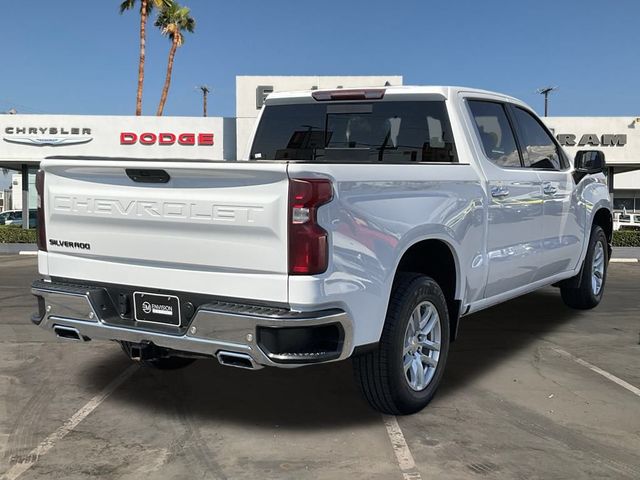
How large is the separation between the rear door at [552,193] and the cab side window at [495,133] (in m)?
0.18

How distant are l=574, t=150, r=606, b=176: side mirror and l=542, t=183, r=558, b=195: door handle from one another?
0.60 metres

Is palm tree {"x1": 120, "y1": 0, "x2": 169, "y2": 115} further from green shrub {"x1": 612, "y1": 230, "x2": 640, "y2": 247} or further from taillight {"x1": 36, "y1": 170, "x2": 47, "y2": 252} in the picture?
taillight {"x1": 36, "y1": 170, "x2": 47, "y2": 252}

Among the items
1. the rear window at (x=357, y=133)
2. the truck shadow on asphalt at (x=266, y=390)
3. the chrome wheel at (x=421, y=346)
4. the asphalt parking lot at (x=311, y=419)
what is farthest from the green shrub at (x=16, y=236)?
the chrome wheel at (x=421, y=346)

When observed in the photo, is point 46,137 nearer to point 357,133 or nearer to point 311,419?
point 357,133

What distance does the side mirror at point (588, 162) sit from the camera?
607 centimetres

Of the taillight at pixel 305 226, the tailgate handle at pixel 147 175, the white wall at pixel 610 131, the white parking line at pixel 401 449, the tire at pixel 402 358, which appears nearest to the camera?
the taillight at pixel 305 226

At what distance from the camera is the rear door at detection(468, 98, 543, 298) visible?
4.71m

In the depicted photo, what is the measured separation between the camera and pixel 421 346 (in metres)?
4.10

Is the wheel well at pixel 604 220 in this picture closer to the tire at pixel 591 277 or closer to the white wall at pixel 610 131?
the tire at pixel 591 277

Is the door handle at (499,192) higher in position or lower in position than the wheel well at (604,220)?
higher

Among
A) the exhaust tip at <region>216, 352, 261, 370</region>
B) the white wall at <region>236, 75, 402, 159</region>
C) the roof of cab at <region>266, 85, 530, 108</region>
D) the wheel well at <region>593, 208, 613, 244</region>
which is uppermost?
the white wall at <region>236, 75, 402, 159</region>

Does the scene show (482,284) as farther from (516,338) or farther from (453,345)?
(516,338)

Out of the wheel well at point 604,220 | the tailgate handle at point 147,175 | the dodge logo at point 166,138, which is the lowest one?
the wheel well at point 604,220

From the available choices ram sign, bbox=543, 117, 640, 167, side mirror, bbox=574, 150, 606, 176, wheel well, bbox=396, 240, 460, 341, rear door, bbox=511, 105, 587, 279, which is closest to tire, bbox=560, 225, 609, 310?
rear door, bbox=511, 105, 587, 279
